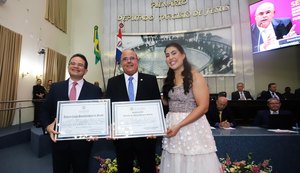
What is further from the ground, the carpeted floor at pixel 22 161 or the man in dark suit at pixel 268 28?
the man in dark suit at pixel 268 28

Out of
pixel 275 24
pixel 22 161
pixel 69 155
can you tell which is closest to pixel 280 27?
pixel 275 24

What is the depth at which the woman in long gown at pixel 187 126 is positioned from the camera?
59.1 inches

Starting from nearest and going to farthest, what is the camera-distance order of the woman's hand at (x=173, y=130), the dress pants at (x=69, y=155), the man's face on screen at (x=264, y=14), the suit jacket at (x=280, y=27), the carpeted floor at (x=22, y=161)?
the woman's hand at (x=173, y=130)
the dress pants at (x=69, y=155)
the carpeted floor at (x=22, y=161)
the suit jacket at (x=280, y=27)
the man's face on screen at (x=264, y=14)

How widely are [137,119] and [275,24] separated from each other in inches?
238

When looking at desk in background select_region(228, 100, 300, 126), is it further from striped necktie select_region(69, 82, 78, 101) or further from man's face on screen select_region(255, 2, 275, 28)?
striped necktie select_region(69, 82, 78, 101)

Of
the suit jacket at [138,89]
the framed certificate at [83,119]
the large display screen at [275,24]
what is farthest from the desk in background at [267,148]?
the large display screen at [275,24]

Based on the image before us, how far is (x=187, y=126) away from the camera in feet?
5.14

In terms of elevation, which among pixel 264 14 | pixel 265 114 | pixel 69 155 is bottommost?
pixel 69 155

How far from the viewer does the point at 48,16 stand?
25.0ft

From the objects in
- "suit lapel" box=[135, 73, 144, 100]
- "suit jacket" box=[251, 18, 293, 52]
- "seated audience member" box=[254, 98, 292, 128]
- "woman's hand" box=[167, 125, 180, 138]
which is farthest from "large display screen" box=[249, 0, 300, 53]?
"woman's hand" box=[167, 125, 180, 138]

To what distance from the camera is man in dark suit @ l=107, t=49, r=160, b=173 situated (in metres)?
1.67

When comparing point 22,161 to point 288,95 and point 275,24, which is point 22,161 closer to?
point 275,24

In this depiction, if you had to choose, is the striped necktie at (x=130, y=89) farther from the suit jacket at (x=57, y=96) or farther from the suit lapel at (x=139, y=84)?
the suit jacket at (x=57, y=96)

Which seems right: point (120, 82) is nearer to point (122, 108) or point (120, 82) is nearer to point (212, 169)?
point (122, 108)
